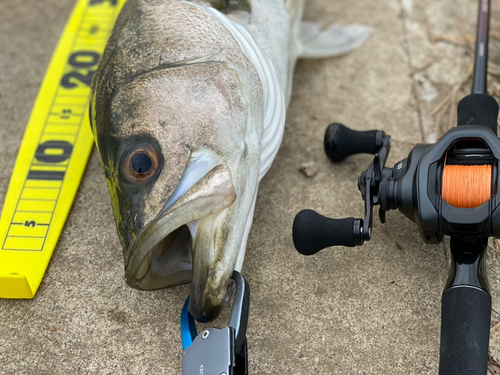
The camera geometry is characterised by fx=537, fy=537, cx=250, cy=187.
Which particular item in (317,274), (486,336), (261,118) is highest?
(261,118)

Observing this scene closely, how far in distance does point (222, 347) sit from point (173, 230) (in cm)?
36

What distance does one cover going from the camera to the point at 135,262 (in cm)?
157

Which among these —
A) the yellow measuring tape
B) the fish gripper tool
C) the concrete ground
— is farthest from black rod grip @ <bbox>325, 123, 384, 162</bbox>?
the yellow measuring tape

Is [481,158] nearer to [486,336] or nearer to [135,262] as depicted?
[486,336]

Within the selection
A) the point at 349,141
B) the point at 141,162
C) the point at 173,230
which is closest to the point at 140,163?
the point at 141,162

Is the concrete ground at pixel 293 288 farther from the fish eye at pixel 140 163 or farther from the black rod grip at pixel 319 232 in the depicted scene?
the fish eye at pixel 140 163

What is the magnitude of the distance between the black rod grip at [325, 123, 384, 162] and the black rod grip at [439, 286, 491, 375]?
2.29ft

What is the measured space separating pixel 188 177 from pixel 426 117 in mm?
1500

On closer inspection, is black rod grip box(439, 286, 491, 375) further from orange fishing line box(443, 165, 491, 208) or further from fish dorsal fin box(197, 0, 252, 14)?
fish dorsal fin box(197, 0, 252, 14)

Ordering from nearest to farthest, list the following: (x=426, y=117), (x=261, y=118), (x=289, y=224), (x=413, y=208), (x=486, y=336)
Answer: (x=486, y=336) < (x=413, y=208) < (x=261, y=118) < (x=289, y=224) < (x=426, y=117)

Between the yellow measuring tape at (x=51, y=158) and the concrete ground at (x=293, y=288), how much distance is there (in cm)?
6

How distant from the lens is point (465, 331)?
150cm

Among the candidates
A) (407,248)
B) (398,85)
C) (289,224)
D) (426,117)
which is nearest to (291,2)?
(398,85)

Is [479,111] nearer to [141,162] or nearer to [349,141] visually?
[349,141]
